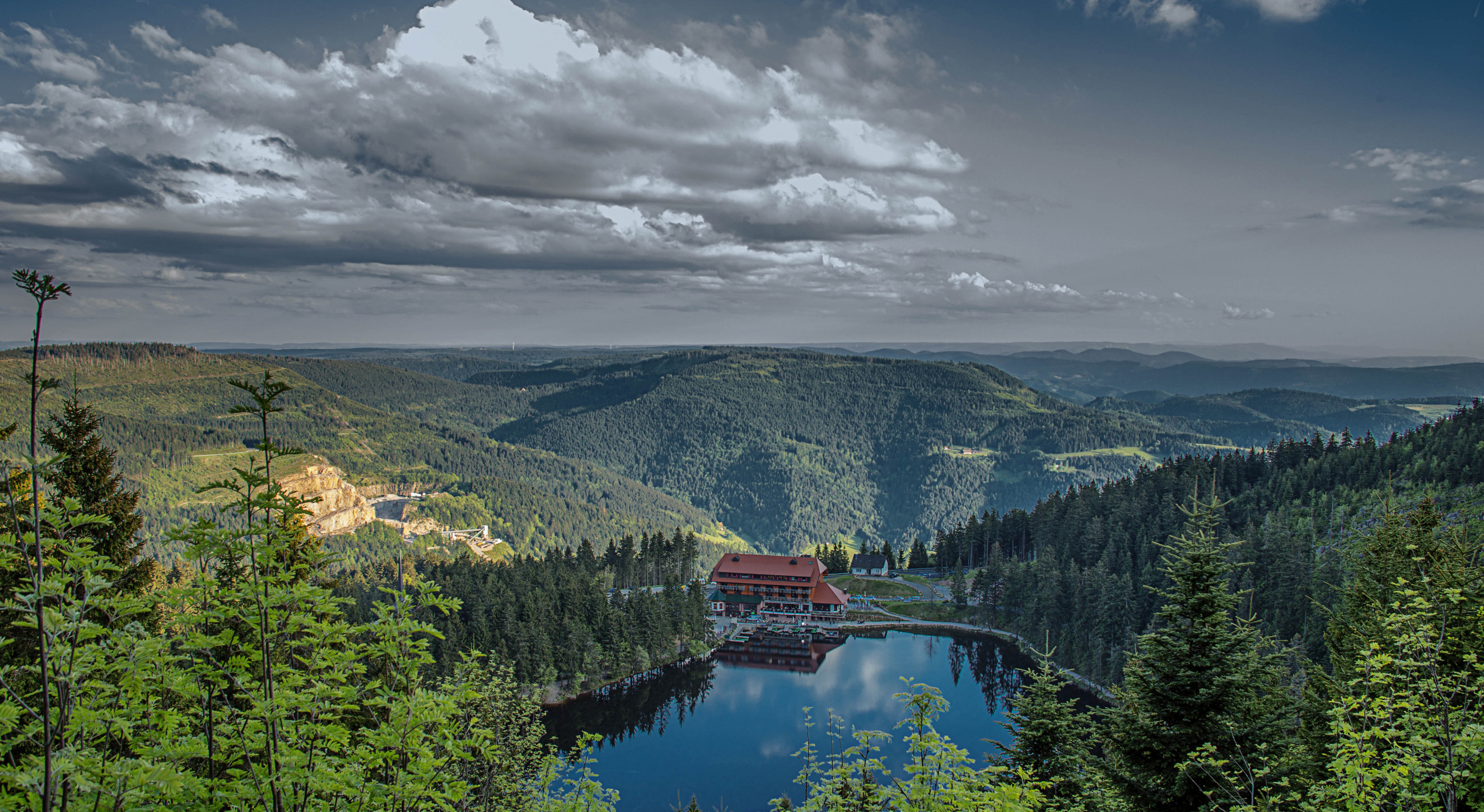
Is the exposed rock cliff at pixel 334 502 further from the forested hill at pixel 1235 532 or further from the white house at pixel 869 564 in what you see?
the forested hill at pixel 1235 532

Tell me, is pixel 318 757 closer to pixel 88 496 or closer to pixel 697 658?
pixel 88 496

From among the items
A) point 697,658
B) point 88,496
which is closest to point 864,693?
point 697,658

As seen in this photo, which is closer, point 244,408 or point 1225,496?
point 244,408

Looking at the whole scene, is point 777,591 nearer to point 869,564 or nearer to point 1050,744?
point 869,564

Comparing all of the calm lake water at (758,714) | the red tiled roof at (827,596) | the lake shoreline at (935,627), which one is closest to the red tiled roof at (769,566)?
the red tiled roof at (827,596)

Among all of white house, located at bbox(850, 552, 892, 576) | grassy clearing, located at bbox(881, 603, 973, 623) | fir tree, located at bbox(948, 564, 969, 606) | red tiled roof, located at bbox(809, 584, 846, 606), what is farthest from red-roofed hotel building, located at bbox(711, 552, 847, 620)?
white house, located at bbox(850, 552, 892, 576)

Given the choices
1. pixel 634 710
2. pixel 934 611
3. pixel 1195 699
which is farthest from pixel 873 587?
pixel 1195 699
